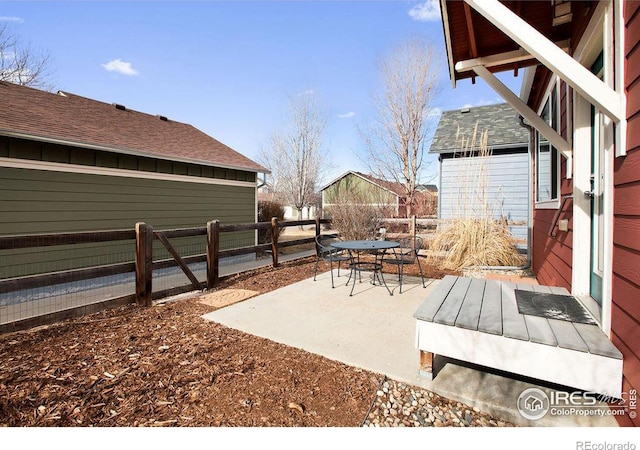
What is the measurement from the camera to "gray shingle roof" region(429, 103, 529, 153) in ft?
31.8

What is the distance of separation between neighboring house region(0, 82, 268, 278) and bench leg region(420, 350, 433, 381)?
601 centimetres

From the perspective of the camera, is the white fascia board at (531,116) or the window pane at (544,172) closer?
the white fascia board at (531,116)

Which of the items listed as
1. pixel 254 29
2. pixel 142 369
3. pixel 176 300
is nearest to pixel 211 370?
pixel 142 369

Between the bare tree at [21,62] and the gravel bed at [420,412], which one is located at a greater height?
the bare tree at [21,62]

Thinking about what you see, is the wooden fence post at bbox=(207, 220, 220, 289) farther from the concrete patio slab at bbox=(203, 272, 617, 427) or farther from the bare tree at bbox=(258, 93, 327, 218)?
the bare tree at bbox=(258, 93, 327, 218)

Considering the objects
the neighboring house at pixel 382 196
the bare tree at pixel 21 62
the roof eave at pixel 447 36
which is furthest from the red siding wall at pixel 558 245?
the bare tree at pixel 21 62

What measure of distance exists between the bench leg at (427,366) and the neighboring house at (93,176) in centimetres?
601

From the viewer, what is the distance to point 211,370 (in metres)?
2.25

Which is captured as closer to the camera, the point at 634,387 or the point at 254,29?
the point at 634,387

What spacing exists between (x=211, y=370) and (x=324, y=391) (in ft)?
2.82

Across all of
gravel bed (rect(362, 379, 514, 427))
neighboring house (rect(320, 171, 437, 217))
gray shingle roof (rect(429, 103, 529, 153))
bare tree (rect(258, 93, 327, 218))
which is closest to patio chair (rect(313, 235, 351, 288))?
gravel bed (rect(362, 379, 514, 427))

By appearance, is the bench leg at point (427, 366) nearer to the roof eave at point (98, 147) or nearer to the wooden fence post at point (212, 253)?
the wooden fence post at point (212, 253)

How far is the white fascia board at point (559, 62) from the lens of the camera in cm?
164

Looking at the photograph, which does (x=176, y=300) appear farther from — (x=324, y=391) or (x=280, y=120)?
(x=280, y=120)
